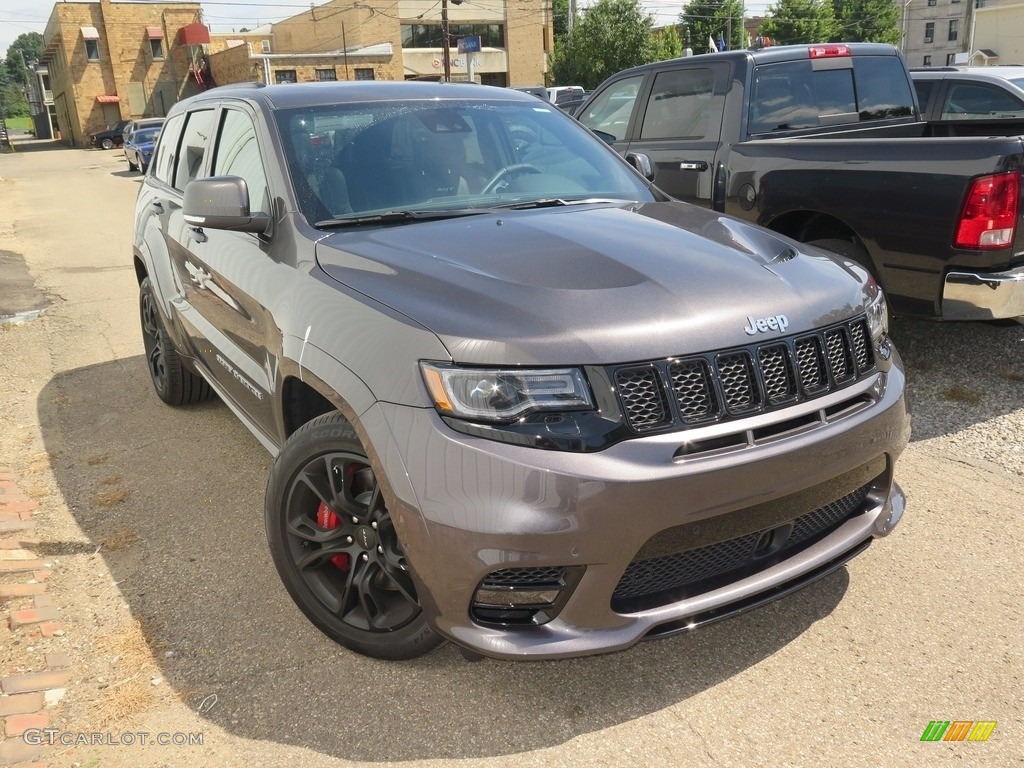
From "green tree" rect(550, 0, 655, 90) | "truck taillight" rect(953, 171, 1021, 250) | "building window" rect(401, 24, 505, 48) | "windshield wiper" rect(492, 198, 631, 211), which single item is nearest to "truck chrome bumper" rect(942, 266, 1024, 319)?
"truck taillight" rect(953, 171, 1021, 250)

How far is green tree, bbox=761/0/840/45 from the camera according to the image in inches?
2726

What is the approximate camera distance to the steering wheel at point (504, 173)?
12.1 ft

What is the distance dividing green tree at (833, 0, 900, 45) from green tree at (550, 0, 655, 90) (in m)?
30.3

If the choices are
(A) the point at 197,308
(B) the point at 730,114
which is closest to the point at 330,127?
(A) the point at 197,308

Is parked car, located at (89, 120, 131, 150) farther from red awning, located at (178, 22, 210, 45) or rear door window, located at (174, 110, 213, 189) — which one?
rear door window, located at (174, 110, 213, 189)

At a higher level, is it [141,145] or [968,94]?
[968,94]

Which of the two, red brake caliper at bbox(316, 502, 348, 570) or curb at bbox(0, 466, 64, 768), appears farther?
red brake caliper at bbox(316, 502, 348, 570)

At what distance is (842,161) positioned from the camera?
5047 millimetres

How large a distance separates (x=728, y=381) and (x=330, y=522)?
1.34 m

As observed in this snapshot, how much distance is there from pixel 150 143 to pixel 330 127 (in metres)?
28.7

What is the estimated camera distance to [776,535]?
2660 millimetres

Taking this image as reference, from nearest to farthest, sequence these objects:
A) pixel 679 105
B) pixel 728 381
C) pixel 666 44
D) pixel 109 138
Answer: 1. pixel 728 381
2. pixel 679 105
3. pixel 109 138
4. pixel 666 44

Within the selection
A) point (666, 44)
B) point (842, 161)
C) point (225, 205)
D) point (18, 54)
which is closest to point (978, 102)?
point (842, 161)

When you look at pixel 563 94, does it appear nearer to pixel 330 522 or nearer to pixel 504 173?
pixel 504 173
